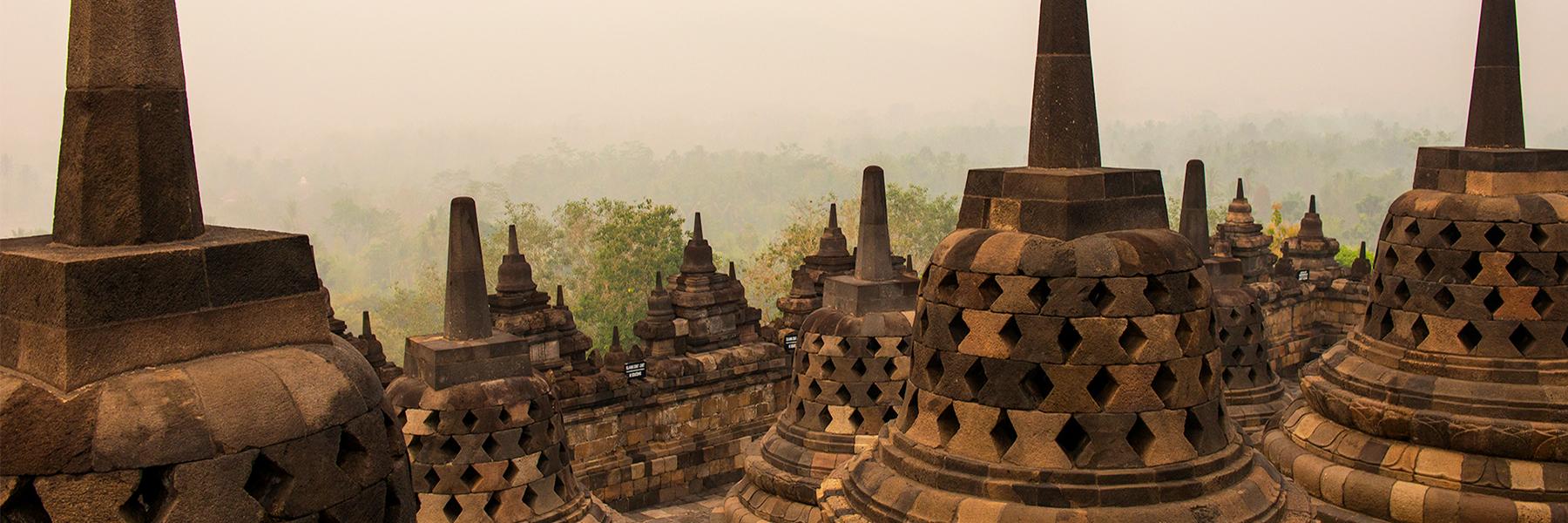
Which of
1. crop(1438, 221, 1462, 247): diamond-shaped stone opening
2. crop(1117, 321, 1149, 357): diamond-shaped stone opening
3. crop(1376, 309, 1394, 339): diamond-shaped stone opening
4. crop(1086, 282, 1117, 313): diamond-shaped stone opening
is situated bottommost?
crop(1376, 309, 1394, 339): diamond-shaped stone opening

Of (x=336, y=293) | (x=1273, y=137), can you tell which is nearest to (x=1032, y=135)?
(x=336, y=293)

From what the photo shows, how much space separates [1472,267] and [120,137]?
23.7 feet

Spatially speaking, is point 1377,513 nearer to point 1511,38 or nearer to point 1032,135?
point 1511,38

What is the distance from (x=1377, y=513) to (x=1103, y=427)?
3769 mm

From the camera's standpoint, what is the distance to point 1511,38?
8.26 meters

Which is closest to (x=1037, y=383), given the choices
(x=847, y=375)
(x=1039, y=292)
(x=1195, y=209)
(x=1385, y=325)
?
(x=1039, y=292)

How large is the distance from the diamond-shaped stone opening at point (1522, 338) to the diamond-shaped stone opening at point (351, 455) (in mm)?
6657

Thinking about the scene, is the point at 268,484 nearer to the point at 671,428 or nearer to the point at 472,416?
the point at 472,416

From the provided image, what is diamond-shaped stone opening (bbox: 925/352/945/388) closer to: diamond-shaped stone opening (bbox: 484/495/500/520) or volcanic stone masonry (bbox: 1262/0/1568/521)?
volcanic stone masonry (bbox: 1262/0/1568/521)

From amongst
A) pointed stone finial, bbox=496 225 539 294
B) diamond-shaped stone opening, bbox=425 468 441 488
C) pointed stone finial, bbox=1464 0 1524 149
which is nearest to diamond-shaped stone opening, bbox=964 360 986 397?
diamond-shaped stone opening, bbox=425 468 441 488

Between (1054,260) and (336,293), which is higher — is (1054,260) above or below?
above

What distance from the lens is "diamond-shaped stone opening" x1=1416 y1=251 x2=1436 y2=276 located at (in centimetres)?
802

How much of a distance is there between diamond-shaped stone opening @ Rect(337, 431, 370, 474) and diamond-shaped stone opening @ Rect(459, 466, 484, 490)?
4705 mm

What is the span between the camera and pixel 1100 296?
5.17m
